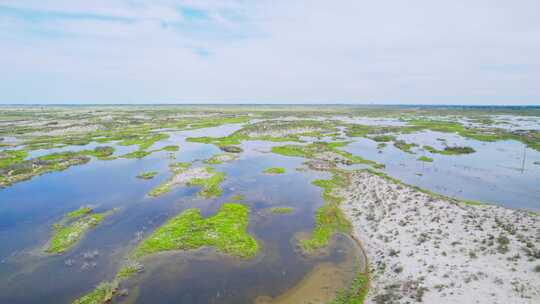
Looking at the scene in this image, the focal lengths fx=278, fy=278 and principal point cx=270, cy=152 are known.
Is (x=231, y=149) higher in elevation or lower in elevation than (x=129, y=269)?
higher

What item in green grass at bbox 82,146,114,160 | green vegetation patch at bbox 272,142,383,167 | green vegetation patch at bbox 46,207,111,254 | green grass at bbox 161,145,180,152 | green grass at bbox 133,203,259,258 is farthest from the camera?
green grass at bbox 161,145,180,152

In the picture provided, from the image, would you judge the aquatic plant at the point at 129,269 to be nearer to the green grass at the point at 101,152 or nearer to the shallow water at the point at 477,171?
the shallow water at the point at 477,171

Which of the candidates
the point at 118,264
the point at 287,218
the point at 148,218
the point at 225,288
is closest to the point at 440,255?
the point at 287,218

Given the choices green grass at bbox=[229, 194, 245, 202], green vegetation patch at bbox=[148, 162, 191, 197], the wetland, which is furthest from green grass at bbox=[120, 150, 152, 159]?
green grass at bbox=[229, 194, 245, 202]

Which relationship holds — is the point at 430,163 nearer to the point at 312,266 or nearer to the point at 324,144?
the point at 324,144

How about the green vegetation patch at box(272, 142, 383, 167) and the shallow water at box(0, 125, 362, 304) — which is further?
the green vegetation patch at box(272, 142, 383, 167)

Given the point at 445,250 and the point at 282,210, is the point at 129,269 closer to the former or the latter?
the point at 282,210

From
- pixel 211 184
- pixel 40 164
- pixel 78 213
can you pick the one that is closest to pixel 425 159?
pixel 211 184

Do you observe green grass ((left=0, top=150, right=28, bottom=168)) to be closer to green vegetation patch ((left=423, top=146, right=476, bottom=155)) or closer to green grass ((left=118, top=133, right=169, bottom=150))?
green grass ((left=118, top=133, right=169, bottom=150))
